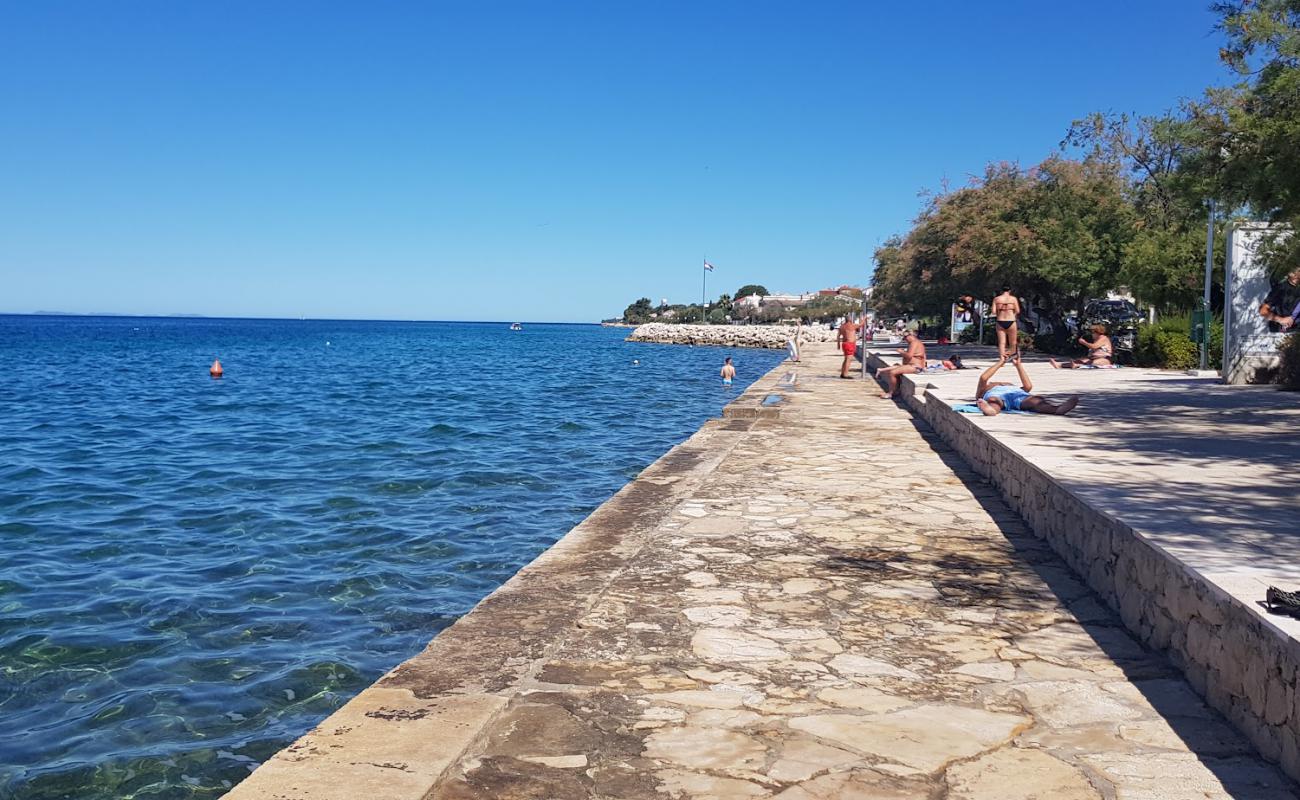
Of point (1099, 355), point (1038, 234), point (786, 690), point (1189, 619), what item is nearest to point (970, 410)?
point (1189, 619)

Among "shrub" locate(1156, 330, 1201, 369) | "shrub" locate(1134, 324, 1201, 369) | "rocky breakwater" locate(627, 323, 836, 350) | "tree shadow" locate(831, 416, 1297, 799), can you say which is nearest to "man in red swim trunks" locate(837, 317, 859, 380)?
"shrub" locate(1134, 324, 1201, 369)

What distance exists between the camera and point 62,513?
34.8 feet

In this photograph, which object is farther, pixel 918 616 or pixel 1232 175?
pixel 1232 175

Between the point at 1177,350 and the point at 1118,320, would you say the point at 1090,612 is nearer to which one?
the point at 1177,350

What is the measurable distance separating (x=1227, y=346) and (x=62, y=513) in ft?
53.6

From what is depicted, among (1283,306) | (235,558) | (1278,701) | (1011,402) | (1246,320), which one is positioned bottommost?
(235,558)

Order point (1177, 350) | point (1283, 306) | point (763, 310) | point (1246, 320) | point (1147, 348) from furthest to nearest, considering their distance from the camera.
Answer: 1. point (763, 310)
2. point (1147, 348)
3. point (1177, 350)
4. point (1283, 306)
5. point (1246, 320)

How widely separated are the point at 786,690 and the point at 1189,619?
5.30ft

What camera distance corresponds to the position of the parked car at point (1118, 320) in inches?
942

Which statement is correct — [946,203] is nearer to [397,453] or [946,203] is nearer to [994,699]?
[397,453]

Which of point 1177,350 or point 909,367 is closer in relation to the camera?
point 909,367

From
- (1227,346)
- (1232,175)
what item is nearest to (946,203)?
(1227,346)

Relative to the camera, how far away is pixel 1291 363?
14078 millimetres

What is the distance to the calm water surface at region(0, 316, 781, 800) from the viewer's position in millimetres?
5105
